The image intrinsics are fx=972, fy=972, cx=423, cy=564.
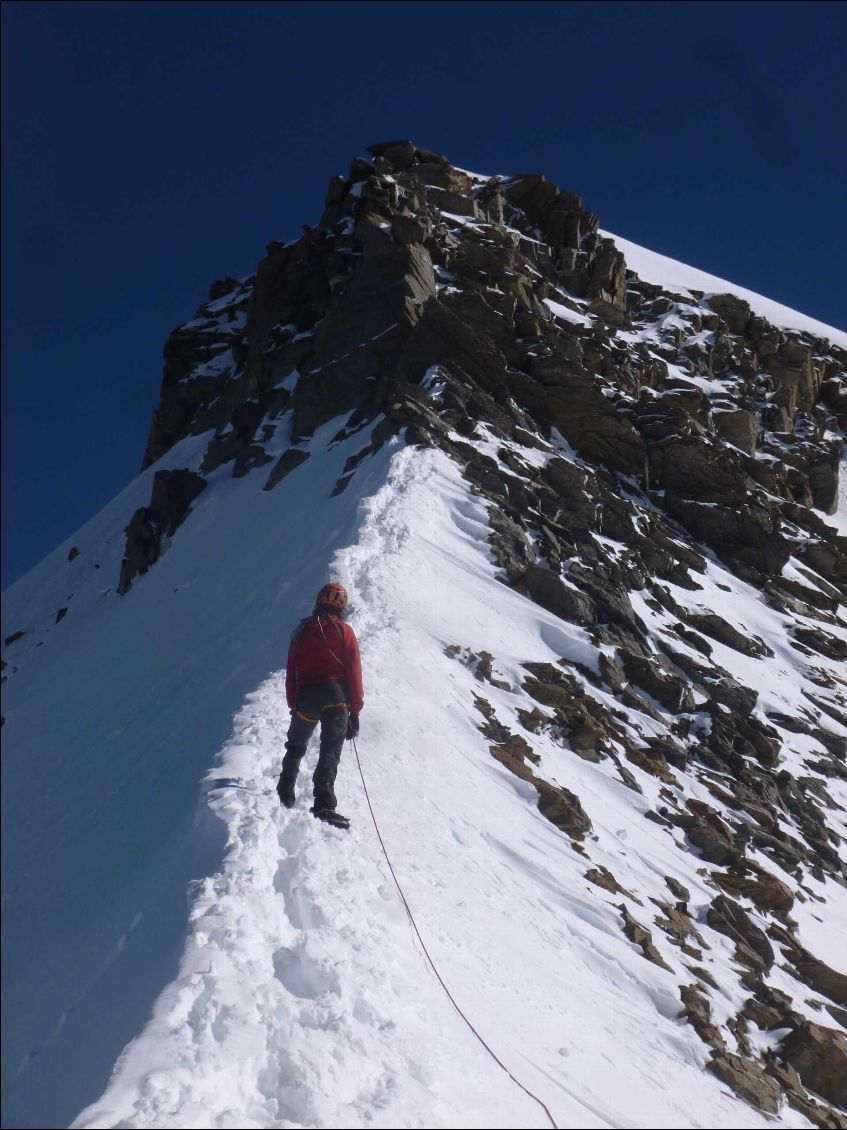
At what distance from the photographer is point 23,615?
125 feet

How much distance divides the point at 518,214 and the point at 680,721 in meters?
34.2

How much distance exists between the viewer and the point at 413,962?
20.7 feet

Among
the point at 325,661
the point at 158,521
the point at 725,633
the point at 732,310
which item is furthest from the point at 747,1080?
the point at 732,310

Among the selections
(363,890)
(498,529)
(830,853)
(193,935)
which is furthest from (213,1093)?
(498,529)

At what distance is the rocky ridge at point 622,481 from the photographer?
1042 centimetres

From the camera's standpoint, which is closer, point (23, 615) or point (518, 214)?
point (23, 615)

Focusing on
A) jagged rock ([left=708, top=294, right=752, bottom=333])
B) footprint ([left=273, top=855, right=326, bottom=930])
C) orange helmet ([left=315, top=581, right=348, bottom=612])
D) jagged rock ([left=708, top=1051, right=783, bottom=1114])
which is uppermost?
jagged rock ([left=708, top=294, right=752, bottom=333])

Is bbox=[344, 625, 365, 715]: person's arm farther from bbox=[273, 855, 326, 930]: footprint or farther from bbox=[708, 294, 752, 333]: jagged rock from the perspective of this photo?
bbox=[708, 294, 752, 333]: jagged rock

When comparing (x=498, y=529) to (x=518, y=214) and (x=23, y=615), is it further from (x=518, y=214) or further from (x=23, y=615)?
(x=518, y=214)

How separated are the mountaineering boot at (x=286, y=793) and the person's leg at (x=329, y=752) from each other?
188mm

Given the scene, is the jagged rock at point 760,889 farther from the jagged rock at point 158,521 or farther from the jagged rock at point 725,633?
the jagged rock at point 158,521

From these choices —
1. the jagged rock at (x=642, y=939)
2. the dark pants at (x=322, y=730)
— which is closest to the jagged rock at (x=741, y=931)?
the jagged rock at (x=642, y=939)

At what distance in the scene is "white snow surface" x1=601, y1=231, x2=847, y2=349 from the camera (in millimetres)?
49656

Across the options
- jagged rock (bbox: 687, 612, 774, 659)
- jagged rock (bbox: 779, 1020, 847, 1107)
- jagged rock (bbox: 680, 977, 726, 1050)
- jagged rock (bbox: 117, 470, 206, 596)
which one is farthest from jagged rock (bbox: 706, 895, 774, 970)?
jagged rock (bbox: 117, 470, 206, 596)
